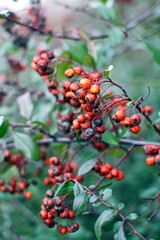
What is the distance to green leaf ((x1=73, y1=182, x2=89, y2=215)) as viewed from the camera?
143 centimetres

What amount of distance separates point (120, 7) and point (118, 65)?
126 cm

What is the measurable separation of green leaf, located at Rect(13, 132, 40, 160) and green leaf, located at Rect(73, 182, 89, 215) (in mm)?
598

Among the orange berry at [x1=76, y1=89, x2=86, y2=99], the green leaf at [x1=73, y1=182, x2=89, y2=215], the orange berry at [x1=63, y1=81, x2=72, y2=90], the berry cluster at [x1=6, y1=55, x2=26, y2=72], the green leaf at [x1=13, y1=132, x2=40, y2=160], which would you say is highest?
the orange berry at [x1=76, y1=89, x2=86, y2=99]

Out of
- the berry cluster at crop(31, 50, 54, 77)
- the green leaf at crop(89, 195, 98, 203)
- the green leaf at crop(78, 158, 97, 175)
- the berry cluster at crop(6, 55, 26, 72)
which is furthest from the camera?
the berry cluster at crop(6, 55, 26, 72)

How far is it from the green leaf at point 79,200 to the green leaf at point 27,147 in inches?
23.5

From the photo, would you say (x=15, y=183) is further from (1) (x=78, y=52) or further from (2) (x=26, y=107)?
(1) (x=78, y=52)

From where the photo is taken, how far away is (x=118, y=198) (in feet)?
10.3

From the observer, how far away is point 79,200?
56.7 inches

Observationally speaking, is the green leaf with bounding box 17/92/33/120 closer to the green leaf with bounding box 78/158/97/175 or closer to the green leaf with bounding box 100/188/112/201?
the green leaf with bounding box 78/158/97/175

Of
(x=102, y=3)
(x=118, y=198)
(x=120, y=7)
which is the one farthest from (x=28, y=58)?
(x=120, y=7)

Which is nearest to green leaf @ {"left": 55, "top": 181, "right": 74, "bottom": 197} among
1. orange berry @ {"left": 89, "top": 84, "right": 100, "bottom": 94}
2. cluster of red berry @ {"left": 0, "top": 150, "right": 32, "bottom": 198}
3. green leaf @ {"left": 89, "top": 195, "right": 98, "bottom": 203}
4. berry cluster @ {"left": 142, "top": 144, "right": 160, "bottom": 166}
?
green leaf @ {"left": 89, "top": 195, "right": 98, "bottom": 203}

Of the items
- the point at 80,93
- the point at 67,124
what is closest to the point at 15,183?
the point at 67,124

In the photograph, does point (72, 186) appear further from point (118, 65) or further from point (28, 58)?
point (118, 65)

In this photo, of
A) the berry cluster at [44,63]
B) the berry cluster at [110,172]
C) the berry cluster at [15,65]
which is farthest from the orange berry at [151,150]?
the berry cluster at [15,65]
